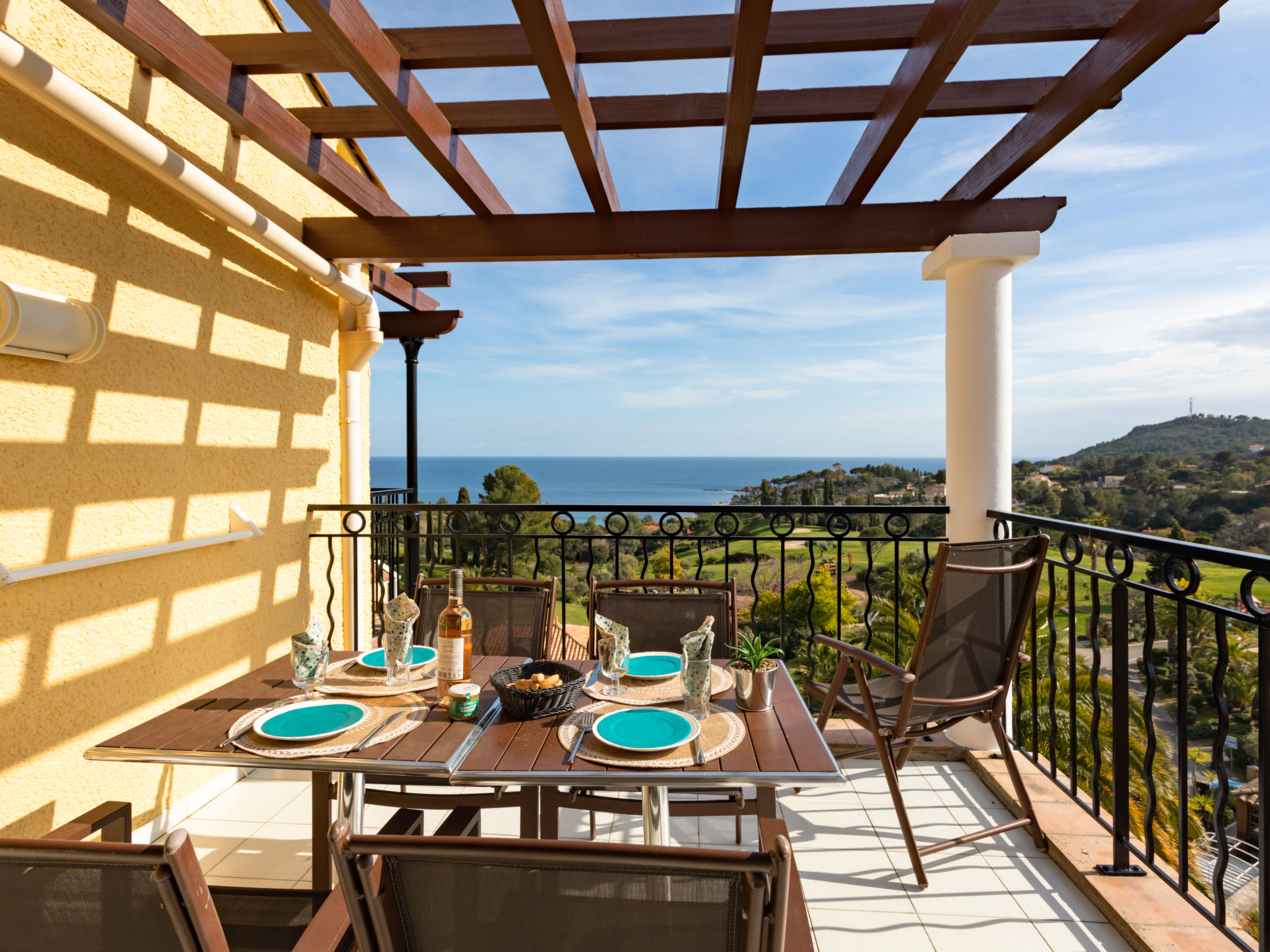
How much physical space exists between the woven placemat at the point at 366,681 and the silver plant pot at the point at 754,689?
2.57ft

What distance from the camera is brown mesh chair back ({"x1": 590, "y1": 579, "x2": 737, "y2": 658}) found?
2.15m

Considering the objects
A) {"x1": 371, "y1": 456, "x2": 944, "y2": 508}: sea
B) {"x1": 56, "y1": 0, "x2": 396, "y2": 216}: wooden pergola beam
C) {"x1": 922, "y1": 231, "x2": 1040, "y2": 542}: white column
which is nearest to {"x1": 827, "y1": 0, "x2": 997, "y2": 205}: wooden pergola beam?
{"x1": 922, "y1": 231, "x2": 1040, "y2": 542}: white column

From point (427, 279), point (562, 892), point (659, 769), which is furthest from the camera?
point (427, 279)

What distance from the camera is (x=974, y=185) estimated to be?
2.93 m

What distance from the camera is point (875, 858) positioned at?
219 cm

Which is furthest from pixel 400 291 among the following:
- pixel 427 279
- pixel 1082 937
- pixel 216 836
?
pixel 1082 937

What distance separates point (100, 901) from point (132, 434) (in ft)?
6.99

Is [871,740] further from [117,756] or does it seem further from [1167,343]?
[1167,343]

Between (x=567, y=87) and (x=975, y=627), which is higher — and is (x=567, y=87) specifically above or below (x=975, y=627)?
above

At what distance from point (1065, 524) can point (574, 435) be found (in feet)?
132

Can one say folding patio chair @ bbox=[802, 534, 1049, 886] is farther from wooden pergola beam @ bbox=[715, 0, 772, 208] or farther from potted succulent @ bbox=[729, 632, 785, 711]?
wooden pergola beam @ bbox=[715, 0, 772, 208]

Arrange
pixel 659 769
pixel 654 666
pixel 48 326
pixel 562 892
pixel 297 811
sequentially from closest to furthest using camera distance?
1. pixel 562 892
2. pixel 659 769
3. pixel 654 666
4. pixel 48 326
5. pixel 297 811

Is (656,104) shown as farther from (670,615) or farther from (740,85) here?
(670,615)

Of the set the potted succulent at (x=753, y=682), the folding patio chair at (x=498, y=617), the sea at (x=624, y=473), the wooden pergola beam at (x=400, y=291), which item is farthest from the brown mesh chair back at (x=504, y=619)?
the sea at (x=624, y=473)
